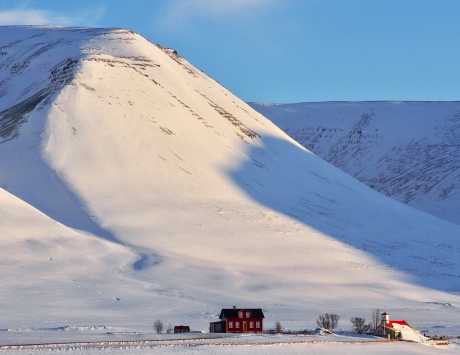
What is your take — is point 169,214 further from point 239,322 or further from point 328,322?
point 239,322

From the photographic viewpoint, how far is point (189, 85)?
15712cm

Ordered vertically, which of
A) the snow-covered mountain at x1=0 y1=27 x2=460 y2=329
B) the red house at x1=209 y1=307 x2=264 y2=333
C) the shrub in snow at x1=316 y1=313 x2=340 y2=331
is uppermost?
the snow-covered mountain at x1=0 y1=27 x2=460 y2=329

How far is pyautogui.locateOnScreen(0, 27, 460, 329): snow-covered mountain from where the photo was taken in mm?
89562

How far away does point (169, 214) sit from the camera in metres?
115

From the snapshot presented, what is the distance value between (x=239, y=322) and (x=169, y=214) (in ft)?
168

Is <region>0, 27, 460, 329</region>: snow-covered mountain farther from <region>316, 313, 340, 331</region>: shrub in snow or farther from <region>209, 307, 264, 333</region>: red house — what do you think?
<region>209, 307, 264, 333</region>: red house

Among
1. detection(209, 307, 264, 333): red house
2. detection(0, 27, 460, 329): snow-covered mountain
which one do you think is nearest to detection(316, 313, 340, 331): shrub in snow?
detection(0, 27, 460, 329): snow-covered mountain

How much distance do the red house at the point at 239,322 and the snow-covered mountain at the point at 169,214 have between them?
407 inches

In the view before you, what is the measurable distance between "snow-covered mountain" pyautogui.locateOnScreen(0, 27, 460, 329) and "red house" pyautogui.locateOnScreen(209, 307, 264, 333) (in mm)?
10326

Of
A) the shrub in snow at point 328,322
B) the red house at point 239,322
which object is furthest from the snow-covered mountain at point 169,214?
the red house at point 239,322

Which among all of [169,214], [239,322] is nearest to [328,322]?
[239,322]

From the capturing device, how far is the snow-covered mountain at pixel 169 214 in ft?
294

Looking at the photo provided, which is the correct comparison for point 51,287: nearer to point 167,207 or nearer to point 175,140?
point 167,207

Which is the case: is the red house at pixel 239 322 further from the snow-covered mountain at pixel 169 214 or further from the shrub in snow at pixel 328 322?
the snow-covered mountain at pixel 169 214
